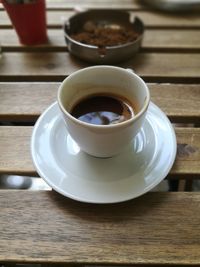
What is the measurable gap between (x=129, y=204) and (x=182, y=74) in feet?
1.01

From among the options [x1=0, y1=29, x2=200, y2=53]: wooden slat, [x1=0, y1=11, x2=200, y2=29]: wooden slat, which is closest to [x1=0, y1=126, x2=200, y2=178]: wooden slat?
[x1=0, y1=29, x2=200, y2=53]: wooden slat

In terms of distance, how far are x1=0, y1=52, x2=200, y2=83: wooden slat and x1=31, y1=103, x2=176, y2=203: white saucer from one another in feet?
0.47

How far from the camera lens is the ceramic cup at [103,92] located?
1.33ft

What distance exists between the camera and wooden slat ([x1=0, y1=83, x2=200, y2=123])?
1.81 feet

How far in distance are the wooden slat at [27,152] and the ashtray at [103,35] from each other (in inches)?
7.8

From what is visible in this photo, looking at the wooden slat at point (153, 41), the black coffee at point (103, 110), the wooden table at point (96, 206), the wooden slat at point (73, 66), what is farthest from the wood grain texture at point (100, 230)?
the wooden slat at point (153, 41)

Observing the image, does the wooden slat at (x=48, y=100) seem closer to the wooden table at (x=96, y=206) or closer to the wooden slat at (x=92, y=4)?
the wooden table at (x=96, y=206)

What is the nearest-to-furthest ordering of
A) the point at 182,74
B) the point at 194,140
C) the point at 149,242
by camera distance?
1. the point at 149,242
2. the point at 194,140
3. the point at 182,74

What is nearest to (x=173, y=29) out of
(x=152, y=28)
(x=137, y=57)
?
(x=152, y=28)

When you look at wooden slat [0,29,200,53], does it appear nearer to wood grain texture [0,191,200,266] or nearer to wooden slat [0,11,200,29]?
wooden slat [0,11,200,29]

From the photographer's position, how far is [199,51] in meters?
0.69

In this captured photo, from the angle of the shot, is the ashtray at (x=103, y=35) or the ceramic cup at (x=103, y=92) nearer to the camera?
the ceramic cup at (x=103, y=92)

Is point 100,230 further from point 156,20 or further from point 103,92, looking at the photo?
point 156,20

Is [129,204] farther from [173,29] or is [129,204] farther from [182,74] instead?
[173,29]
